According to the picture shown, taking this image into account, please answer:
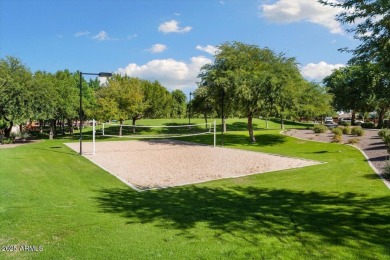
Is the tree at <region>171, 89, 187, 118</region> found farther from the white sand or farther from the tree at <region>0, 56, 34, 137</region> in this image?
the white sand

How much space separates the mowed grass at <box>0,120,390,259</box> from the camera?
5918 millimetres

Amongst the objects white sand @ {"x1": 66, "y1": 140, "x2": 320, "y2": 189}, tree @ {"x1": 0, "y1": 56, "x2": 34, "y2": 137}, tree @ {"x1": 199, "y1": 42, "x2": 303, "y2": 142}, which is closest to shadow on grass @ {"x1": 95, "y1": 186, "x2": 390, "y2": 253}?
white sand @ {"x1": 66, "y1": 140, "x2": 320, "y2": 189}

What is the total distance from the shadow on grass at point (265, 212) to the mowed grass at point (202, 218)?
2 centimetres

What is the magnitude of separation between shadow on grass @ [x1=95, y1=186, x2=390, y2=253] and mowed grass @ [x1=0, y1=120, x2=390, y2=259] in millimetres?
23

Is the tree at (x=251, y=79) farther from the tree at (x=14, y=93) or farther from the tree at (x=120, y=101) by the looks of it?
the tree at (x=14, y=93)

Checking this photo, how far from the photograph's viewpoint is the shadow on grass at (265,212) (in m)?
6.79

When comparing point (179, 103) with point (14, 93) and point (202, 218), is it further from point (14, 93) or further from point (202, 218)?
point (202, 218)

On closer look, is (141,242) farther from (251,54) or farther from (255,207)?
(251,54)

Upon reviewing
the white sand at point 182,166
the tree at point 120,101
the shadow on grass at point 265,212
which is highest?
the tree at point 120,101

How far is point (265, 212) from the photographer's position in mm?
8469

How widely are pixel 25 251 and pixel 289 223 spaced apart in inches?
216

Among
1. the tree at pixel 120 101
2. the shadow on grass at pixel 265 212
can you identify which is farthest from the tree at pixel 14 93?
the shadow on grass at pixel 265 212

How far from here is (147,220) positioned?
7.83 meters

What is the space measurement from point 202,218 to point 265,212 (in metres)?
1.76
